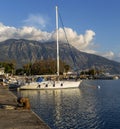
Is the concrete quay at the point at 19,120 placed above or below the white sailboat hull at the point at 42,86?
below

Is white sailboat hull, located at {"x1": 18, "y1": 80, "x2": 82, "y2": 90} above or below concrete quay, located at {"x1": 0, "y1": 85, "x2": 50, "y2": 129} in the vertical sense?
above

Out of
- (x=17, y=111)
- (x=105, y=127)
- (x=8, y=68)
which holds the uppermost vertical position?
(x=8, y=68)

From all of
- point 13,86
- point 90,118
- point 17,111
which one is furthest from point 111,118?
point 13,86

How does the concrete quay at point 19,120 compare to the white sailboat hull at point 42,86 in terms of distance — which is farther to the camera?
the white sailboat hull at point 42,86

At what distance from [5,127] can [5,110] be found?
28.9 ft

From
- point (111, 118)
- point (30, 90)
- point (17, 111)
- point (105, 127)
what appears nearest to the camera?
point (17, 111)

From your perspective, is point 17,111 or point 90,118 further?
point 90,118

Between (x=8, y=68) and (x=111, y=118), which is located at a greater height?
(x=8, y=68)

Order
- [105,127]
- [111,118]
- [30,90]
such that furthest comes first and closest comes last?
[30,90] → [111,118] → [105,127]

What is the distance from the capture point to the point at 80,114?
4088 centimetres

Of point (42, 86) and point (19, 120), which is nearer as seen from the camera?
point (19, 120)

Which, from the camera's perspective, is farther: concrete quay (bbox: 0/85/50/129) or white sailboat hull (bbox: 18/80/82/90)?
white sailboat hull (bbox: 18/80/82/90)

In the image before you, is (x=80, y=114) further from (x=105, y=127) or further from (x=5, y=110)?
(x=5, y=110)

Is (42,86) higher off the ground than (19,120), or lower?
higher
